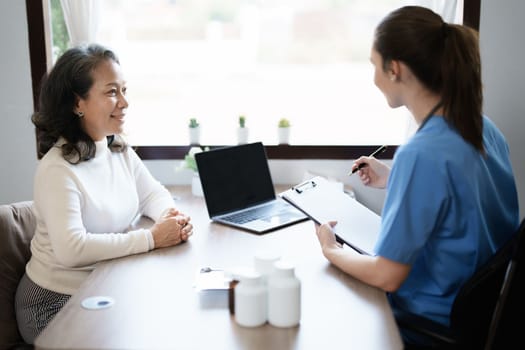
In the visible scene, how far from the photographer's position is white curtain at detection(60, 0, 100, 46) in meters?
2.64

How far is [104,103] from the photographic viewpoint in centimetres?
189

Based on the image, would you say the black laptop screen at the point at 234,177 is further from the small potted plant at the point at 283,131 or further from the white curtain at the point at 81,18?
the white curtain at the point at 81,18

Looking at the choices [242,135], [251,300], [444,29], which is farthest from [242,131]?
[251,300]

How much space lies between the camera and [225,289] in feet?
4.56

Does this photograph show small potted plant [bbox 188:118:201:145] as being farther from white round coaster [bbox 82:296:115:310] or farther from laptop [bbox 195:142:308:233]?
white round coaster [bbox 82:296:115:310]

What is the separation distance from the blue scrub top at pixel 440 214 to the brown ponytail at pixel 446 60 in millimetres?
40

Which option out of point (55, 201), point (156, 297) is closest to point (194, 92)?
point (55, 201)

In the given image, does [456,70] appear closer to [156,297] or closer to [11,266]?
[156,297]

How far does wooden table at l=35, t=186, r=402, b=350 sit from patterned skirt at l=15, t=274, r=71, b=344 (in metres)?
0.27

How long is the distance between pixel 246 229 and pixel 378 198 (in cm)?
97

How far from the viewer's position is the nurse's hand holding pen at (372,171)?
6.43 feet

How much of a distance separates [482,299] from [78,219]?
1089mm

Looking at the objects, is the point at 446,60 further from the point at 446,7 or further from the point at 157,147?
the point at 157,147

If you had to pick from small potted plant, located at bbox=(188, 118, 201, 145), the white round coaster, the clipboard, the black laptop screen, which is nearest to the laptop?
the black laptop screen
